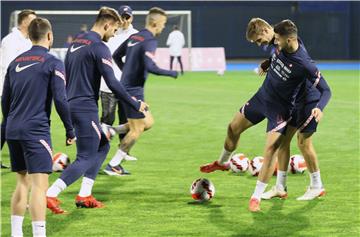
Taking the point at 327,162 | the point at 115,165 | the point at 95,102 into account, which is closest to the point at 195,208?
the point at 95,102

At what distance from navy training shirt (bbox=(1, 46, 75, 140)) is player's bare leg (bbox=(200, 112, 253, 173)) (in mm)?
3514

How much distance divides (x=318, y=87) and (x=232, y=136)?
1.77 meters

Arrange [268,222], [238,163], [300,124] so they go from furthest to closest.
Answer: [238,163], [300,124], [268,222]

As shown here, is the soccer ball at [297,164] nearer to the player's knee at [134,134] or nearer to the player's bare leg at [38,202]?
the player's knee at [134,134]

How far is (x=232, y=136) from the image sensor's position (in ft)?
35.4

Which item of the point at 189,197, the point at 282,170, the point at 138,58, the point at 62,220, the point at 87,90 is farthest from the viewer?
the point at 138,58

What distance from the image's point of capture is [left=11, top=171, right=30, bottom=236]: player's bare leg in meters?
7.76

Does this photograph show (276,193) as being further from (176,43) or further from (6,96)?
(176,43)

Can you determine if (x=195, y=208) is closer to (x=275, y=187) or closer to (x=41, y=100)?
(x=275, y=187)

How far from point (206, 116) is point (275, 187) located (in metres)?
10.4

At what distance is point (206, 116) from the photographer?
20688mm

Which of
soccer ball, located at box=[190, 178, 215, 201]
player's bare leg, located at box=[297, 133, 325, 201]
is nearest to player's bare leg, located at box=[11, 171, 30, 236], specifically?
soccer ball, located at box=[190, 178, 215, 201]

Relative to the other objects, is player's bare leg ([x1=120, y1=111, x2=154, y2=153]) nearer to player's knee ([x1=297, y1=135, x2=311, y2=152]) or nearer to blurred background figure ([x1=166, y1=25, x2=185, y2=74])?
player's knee ([x1=297, y1=135, x2=311, y2=152])

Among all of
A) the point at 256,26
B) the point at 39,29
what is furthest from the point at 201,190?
the point at 39,29
